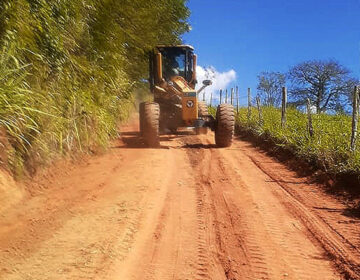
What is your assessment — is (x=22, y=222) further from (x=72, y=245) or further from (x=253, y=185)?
(x=253, y=185)

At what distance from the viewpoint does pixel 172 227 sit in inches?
167

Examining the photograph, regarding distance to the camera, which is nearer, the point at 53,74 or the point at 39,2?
the point at 39,2

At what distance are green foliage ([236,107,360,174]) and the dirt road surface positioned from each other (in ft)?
2.09

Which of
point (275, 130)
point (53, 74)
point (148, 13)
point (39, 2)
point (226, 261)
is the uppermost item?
point (148, 13)

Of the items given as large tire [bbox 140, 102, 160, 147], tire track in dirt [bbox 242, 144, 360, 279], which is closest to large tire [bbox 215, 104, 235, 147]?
large tire [bbox 140, 102, 160, 147]

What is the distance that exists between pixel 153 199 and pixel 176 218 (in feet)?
2.42

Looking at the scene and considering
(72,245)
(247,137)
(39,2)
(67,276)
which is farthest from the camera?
(247,137)

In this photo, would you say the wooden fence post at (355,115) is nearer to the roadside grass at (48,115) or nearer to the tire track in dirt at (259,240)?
the tire track in dirt at (259,240)

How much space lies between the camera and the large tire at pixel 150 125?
9461 mm

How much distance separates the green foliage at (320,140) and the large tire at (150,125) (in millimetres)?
3015

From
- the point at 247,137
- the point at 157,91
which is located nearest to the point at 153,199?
the point at 157,91

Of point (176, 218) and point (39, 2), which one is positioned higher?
point (39, 2)

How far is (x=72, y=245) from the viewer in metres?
3.69

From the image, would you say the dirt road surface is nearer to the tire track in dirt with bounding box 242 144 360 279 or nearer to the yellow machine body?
the tire track in dirt with bounding box 242 144 360 279
